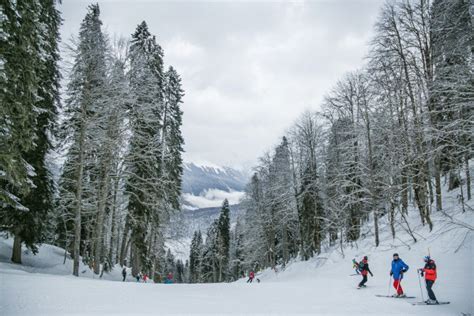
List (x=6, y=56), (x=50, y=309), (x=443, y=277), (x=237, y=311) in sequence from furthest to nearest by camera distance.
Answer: (x=443, y=277)
(x=6, y=56)
(x=237, y=311)
(x=50, y=309)

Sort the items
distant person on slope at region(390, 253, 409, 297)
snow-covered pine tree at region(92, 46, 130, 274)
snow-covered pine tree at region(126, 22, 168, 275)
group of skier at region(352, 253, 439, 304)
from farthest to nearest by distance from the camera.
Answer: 1. snow-covered pine tree at region(126, 22, 168, 275)
2. snow-covered pine tree at region(92, 46, 130, 274)
3. distant person on slope at region(390, 253, 409, 297)
4. group of skier at region(352, 253, 439, 304)

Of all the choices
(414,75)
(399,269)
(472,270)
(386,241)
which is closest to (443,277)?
(472,270)

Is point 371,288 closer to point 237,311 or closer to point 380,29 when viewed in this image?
point 237,311

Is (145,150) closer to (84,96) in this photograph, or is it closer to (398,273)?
(84,96)

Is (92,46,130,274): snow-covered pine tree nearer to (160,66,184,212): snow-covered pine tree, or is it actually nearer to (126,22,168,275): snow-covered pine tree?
(126,22,168,275): snow-covered pine tree

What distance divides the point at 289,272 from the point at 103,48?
26.2 metres

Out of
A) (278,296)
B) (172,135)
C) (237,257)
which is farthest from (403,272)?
(237,257)

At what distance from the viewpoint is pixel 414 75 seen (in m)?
18.7

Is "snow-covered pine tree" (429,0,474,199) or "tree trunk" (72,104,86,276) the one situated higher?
"snow-covered pine tree" (429,0,474,199)

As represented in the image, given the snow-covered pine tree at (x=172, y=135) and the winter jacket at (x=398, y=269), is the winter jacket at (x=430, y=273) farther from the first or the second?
the snow-covered pine tree at (x=172, y=135)

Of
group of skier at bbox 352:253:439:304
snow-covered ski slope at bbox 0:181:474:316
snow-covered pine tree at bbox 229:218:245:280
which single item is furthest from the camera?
snow-covered pine tree at bbox 229:218:245:280

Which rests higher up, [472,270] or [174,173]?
[174,173]

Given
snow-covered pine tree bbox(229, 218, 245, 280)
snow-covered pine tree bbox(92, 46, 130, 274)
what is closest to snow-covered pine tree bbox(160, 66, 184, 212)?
snow-covered pine tree bbox(92, 46, 130, 274)

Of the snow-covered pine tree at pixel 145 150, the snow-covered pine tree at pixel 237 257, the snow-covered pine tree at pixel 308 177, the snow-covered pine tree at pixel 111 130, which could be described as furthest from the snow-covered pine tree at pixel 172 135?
the snow-covered pine tree at pixel 237 257
